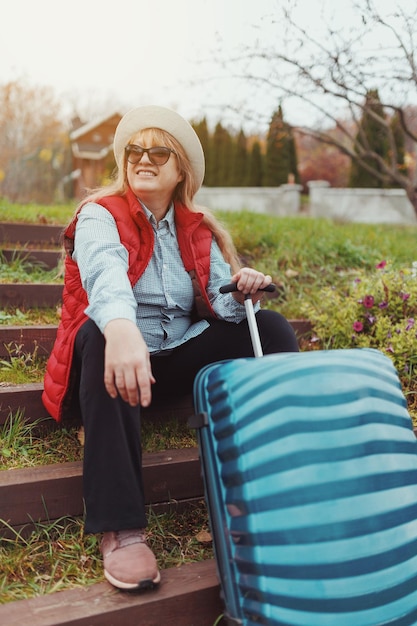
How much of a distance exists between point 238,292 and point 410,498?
0.81 m

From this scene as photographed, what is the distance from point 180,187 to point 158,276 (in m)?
0.38

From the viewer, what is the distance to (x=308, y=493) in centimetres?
131

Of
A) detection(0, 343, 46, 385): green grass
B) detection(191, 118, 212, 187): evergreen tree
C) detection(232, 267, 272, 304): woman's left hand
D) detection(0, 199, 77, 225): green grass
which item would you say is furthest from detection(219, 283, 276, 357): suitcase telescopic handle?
detection(191, 118, 212, 187): evergreen tree

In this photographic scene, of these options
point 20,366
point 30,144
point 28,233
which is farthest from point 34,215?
point 30,144

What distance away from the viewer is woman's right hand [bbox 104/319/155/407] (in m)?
1.39

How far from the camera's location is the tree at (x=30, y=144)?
14.6 meters

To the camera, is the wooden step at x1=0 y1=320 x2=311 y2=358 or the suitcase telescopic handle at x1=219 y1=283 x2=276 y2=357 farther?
the wooden step at x1=0 y1=320 x2=311 y2=358

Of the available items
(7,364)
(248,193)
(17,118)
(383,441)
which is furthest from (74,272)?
(17,118)

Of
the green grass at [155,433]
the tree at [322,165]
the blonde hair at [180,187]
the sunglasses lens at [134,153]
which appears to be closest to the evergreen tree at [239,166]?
the tree at [322,165]

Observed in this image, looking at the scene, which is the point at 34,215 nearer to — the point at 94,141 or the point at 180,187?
the point at 180,187

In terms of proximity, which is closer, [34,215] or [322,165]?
[34,215]

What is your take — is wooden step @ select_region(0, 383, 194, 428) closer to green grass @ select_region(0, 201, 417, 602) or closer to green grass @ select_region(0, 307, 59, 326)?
green grass @ select_region(0, 201, 417, 602)

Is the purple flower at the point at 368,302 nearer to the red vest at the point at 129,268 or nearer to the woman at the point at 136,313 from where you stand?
the woman at the point at 136,313

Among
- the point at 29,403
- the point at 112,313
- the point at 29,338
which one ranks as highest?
the point at 112,313
